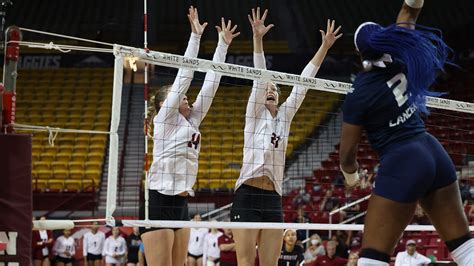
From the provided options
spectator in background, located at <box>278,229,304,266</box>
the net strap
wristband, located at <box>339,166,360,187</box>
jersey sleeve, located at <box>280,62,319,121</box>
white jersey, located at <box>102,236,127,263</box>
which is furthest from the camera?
white jersey, located at <box>102,236,127,263</box>

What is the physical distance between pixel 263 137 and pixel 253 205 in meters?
0.58

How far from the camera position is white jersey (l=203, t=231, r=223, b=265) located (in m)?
17.1

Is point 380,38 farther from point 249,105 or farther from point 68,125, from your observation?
point 68,125

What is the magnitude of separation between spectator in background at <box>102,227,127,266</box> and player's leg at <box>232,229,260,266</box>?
505 inches

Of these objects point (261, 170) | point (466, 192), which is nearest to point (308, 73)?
point (261, 170)

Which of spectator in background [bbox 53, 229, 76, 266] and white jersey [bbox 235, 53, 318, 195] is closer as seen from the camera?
white jersey [bbox 235, 53, 318, 195]

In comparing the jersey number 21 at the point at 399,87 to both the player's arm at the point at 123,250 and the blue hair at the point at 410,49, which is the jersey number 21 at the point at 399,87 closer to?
the blue hair at the point at 410,49

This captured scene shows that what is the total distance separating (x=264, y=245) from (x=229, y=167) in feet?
45.0

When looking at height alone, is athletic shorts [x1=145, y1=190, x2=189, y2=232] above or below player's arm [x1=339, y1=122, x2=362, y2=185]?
below

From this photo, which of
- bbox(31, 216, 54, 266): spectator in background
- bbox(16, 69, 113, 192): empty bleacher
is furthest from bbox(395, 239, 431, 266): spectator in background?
bbox(16, 69, 113, 192): empty bleacher

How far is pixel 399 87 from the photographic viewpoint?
14.5 ft

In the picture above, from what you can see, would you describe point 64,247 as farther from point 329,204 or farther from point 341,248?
point 341,248

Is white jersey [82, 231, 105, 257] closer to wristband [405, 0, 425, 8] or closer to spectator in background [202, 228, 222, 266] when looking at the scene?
spectator in background [202, 228, 222, 266]

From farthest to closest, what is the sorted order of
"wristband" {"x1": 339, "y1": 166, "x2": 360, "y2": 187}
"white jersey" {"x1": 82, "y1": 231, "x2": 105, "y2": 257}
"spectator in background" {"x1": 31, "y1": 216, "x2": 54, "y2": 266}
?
1. "white jersey" {"x1": 82, "y1": 231, "x2": 105, "y2": 257}
2. "spectator in background" {"x1": 31, "y1": 216, "x2": 54, "y2": 266}
3. "wristband" {"x1": 339, "y1": 166, "x2": 360, "y2": 187}
